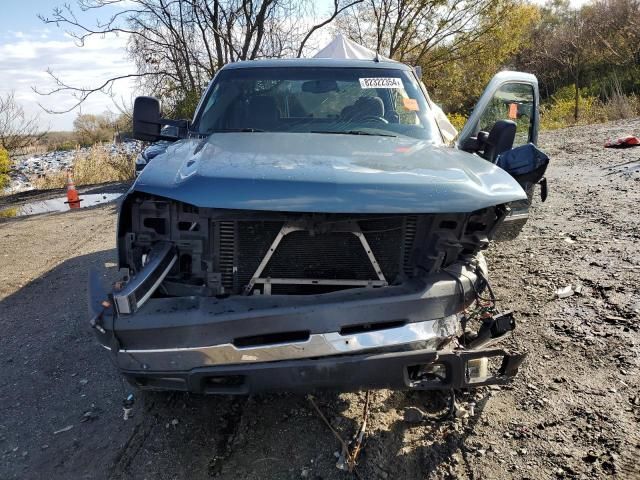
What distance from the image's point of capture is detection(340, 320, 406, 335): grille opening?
7.44 ft

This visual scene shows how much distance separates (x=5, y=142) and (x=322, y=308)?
19759 millimetres

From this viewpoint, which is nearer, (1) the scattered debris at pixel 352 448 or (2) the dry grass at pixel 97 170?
(1) the scattered debris at pixel 352 448

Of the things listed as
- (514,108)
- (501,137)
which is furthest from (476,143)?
(514,108)

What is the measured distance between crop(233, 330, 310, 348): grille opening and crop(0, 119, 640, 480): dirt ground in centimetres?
67

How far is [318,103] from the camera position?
378cm

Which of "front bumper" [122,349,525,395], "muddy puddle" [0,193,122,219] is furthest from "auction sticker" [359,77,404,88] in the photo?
"muddy puddle" [0,193,122,219]

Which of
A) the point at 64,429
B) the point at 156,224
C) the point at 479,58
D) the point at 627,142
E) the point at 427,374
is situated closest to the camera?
the point at 427,374

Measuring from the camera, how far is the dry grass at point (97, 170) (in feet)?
46.2

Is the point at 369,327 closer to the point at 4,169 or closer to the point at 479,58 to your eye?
the point at 4,169

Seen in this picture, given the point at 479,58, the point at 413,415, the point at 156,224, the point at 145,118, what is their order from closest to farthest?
1. the point at 156,224
2. the point at 413,415
3. the point at 145,118
4. the point at 479,58

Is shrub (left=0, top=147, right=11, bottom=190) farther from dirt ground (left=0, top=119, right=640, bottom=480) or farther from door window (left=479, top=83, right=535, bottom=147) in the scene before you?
door window (left=479, top=83, right=535, bottom=147)

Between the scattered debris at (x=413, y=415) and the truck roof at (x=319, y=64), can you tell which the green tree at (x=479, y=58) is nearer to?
the truck roof at (x=319, y=64)

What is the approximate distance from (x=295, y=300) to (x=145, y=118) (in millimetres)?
2339

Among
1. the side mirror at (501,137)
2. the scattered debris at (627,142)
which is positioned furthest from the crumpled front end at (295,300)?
the scattered debris at (627,142)
